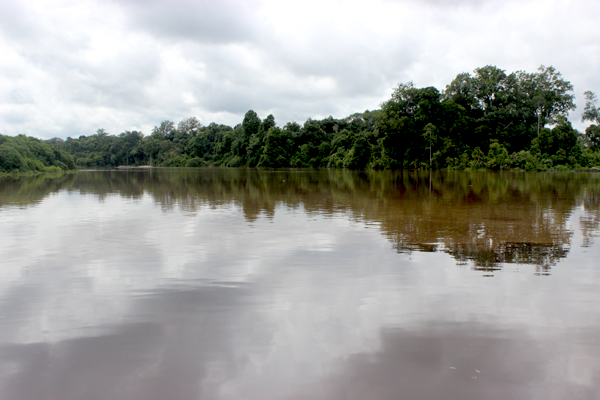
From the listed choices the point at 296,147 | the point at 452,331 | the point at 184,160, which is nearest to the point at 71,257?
the point at 452,331

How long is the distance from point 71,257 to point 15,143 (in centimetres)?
4744

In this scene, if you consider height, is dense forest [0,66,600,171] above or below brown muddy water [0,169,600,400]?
above

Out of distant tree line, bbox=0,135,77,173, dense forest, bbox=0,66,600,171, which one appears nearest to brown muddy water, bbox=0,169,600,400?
distant tree line, bbox=0,135,77,173

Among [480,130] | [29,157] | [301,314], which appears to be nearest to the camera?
[301,314]

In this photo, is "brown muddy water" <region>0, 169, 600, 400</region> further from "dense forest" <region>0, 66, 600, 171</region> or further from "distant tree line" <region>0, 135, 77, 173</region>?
"dense forest" <region>0, 66, 600, 171</region>

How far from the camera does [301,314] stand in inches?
159

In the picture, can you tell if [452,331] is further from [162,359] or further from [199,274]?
[199,274]

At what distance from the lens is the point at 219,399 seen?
9.01 feet

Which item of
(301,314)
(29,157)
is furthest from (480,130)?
(301,314)

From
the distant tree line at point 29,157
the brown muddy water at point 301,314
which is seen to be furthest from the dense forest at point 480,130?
the brown muddy water at point 301,314

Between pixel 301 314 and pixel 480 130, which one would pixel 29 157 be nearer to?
pixel 301 314

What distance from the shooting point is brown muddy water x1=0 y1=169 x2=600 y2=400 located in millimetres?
2945

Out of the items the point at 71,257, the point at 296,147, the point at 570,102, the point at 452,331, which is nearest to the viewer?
the point at 452,331

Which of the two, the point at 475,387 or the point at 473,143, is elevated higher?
the point at 473,143
